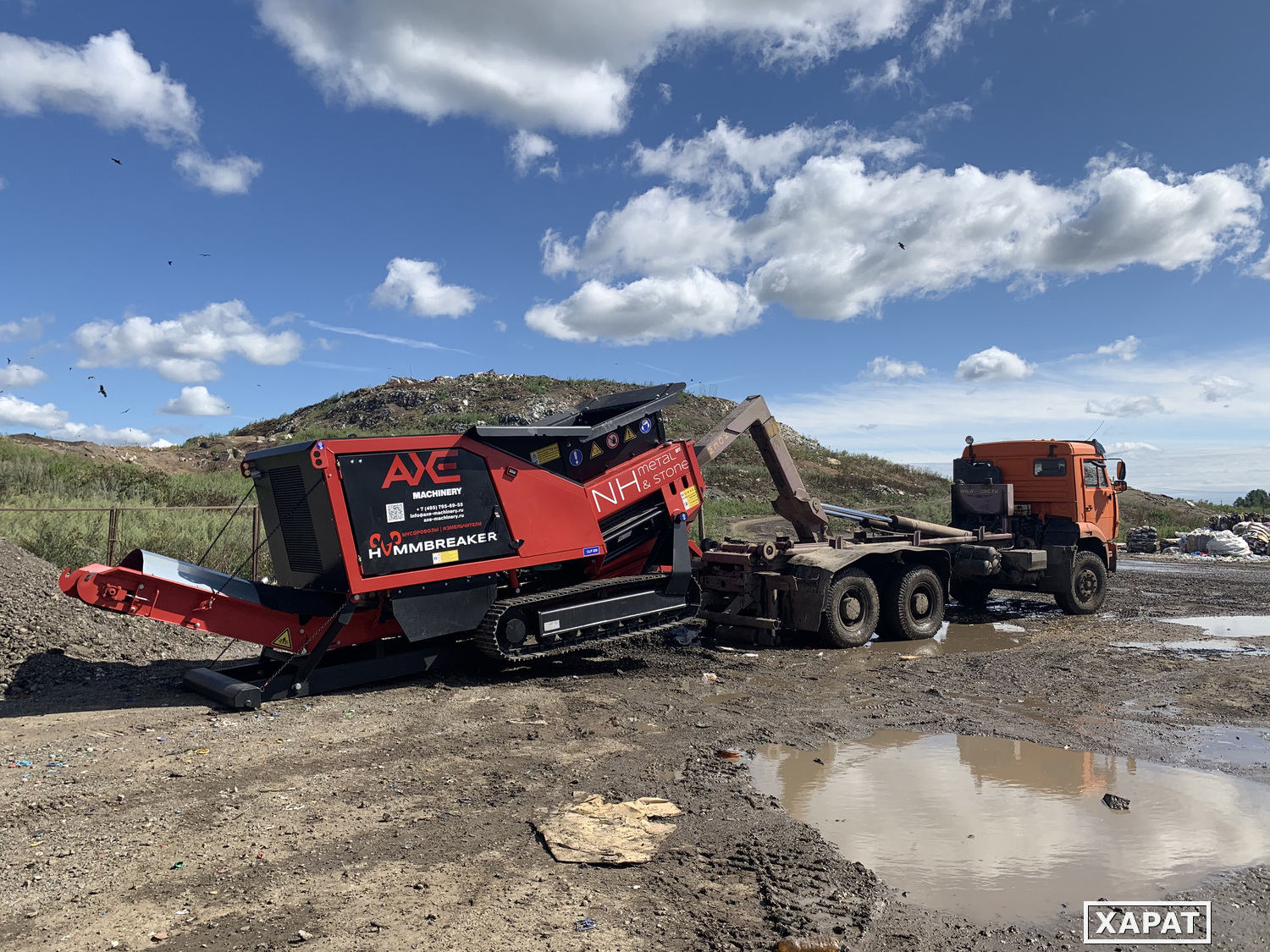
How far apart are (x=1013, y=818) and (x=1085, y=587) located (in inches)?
393

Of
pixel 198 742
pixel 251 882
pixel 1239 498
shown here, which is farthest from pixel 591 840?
pixel 1239 498

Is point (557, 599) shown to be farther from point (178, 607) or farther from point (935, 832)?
point (935, 832)

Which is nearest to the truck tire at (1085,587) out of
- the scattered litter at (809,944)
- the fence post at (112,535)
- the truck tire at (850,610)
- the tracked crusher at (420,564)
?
the truck tire at (850,610)

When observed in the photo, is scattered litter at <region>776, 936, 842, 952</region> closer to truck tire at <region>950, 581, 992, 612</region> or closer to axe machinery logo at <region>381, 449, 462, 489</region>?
axe machinery logo at <region>381, 449, 462, 489</region>

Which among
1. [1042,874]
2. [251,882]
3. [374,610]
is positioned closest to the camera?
[251,882]

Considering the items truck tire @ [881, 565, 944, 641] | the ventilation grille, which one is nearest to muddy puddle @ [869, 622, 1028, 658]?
truck tire @ [881, 565, 944, 641]

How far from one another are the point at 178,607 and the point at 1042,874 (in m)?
6.55

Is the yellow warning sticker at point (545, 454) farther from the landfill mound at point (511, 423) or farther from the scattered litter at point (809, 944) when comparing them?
the landfill mound at point (511, 423)

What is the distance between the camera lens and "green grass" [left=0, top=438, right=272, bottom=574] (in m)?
11.9

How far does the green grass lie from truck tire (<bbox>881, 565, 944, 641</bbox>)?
9630mm

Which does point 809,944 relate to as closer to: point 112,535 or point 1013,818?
point 1013,818

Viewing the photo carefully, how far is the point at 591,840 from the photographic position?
4363 mm

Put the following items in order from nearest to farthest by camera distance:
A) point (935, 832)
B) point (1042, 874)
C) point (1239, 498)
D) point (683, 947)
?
1. point (683, 947)
2. point (1042, 874)
3. point (935, 832)
4. point (1239, 498)

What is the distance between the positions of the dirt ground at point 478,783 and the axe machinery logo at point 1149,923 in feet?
A: 0.31
